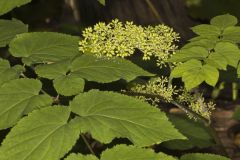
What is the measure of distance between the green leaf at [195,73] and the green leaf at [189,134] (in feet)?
5.45

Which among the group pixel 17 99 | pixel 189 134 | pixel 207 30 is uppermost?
pixel 207 30

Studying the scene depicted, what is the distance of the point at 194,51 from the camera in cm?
209

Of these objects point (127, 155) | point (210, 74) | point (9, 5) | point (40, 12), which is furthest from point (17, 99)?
point (40, 12)

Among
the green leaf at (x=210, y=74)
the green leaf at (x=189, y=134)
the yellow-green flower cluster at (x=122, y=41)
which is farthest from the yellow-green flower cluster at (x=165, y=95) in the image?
the green leaf at (x=189, y=134)

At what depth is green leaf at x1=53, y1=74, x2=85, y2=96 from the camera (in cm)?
199

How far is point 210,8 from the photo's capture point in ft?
24.4

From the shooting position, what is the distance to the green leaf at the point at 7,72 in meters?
2.14

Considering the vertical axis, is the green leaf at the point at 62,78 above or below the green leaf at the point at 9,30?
below

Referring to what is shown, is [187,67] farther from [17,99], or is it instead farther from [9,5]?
[9,5]

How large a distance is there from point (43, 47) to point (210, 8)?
215 inches

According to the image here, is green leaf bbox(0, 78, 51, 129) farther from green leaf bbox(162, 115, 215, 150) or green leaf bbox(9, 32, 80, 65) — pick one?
green leaf bbox(162, 115, 215, 150)

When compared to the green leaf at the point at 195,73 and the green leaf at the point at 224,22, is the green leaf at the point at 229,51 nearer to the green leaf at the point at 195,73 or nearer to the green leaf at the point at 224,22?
the green leaf at the point at 195,73

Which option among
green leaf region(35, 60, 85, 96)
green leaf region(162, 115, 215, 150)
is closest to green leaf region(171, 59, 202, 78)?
green leaf region(35, 60, 85, 96)

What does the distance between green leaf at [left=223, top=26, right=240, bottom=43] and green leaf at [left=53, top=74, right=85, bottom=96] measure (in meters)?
0.71
